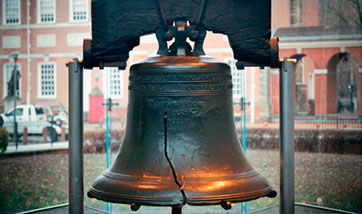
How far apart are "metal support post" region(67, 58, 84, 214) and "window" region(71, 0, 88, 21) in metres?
2.87

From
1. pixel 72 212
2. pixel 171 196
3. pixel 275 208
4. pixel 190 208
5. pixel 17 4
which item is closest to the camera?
pixel 171 196

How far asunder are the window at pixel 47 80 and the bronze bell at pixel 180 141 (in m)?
3.09

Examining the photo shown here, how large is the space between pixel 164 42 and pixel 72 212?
2.55ft

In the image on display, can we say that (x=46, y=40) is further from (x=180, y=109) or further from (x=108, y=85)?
(x=180, y=109)

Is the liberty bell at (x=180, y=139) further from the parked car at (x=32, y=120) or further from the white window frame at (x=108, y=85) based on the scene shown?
the parked car at (x=32, y=120)

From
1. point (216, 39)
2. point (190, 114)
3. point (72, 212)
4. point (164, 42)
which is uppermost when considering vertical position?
point (216, 39)

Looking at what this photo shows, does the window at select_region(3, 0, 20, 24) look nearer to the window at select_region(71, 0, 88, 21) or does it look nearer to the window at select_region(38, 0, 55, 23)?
the window at select_region(38, 0, 55, 23)

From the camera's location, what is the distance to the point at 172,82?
6.39ft

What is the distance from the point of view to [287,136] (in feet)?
7.18

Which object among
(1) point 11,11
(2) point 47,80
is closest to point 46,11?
(1) point 11,11

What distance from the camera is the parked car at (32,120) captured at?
17.0ft

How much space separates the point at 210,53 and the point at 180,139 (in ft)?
9.12

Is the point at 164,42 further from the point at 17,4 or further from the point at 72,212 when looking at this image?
the point at 17,4

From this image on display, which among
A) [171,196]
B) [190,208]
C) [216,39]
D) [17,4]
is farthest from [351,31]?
[171,196]
